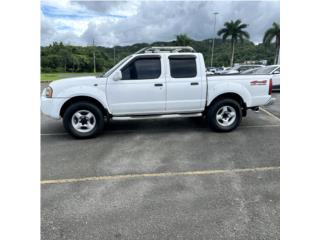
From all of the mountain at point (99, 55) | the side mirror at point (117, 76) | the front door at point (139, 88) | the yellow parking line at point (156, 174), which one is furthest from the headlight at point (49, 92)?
the mountain at point (99, 55)

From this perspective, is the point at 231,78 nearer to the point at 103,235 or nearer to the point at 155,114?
the point at 155,114

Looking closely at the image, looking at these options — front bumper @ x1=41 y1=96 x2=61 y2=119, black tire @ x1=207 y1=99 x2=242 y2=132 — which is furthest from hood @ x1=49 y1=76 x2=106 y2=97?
black tire @ x1=207 y1=99 x2=242 y2=132

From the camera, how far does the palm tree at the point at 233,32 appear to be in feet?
155

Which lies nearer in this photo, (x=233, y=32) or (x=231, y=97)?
(x=231, y=97)

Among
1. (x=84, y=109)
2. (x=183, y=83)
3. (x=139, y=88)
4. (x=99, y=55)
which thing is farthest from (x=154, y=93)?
(x=99, y=55)

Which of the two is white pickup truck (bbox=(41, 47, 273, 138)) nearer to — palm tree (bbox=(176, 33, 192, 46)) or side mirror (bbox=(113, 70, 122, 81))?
side mirror (bbox=(113, 70, 122, 81))

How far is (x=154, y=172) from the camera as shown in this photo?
152 inches

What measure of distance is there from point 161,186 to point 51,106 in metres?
3.21

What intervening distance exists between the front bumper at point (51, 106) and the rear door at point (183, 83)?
91.3 inches

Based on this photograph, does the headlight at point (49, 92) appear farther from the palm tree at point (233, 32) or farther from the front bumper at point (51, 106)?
the palm tree at point (233, 32)

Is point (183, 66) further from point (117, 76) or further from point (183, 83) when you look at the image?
point (117, 76)

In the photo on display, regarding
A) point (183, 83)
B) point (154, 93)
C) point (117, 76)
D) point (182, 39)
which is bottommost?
point (154, 93)

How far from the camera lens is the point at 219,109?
5938 millimetres

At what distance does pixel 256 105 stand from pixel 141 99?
9.01 ft
